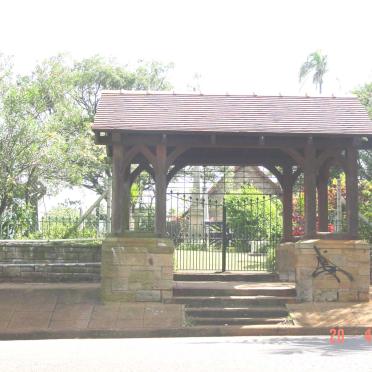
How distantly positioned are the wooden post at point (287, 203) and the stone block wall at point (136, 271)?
13.9 ft

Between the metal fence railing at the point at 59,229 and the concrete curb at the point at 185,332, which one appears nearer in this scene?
the concrete curb at the point at 185,332

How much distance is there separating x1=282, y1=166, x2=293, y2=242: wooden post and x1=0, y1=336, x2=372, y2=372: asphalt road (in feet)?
17.9

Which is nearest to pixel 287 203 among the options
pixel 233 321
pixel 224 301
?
pixel 224 301

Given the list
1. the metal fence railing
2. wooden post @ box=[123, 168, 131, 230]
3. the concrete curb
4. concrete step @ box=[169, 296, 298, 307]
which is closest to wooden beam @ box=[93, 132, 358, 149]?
wooden post @ box=[123, 168, 131, 230]

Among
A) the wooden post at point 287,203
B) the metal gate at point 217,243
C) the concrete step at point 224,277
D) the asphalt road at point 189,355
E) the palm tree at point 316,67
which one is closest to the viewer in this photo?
the asphalt road at point 189,355

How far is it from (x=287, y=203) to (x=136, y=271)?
4.89 meters

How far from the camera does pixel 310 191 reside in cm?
1334

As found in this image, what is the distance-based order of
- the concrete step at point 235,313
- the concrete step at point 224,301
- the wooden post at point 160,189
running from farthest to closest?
1. the wooden post at point 160,189
2. the concrete step at point 224,301
3. the concrete step at point 235,313

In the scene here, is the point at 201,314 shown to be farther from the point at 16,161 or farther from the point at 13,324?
the point at 16,161

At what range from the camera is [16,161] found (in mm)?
17234

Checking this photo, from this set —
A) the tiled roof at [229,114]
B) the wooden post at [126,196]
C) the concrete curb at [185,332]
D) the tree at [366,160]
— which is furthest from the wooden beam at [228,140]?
the tree at [366,160]

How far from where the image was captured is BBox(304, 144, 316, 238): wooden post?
1331cm

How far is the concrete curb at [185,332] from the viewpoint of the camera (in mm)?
11219

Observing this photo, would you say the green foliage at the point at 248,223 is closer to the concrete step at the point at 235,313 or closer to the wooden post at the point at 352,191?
the wooden post at the point at 352,191
